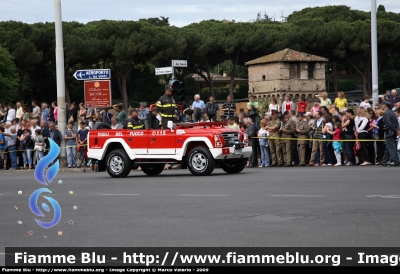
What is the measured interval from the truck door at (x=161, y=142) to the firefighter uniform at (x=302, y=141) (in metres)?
5.65

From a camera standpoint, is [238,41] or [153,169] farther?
[238,41]

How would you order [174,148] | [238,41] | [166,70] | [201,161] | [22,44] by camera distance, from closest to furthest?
[201,161] → [174,148] → [166,70] → [22,44] → [238,41]

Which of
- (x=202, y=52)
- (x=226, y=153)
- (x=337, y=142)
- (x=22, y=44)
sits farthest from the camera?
(x=202, y=52)

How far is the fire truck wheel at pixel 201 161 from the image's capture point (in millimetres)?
22172

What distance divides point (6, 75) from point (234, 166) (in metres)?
54.9

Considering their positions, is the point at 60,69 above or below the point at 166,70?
above

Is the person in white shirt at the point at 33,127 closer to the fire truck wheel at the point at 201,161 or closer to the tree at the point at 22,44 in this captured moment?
the fire truck wheel at the point at 201,161

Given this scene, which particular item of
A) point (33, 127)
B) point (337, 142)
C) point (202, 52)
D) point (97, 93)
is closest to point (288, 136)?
point (337, 142)

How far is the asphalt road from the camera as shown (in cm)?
1094

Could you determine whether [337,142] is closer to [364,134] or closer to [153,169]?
[364,134]

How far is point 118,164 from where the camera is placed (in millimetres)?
23578

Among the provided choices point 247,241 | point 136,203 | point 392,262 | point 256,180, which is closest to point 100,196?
point 136,203

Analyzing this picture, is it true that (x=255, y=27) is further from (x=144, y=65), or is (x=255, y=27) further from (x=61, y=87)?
(x=61, y=87)

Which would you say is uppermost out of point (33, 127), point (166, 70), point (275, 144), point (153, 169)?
point (166, 70)
